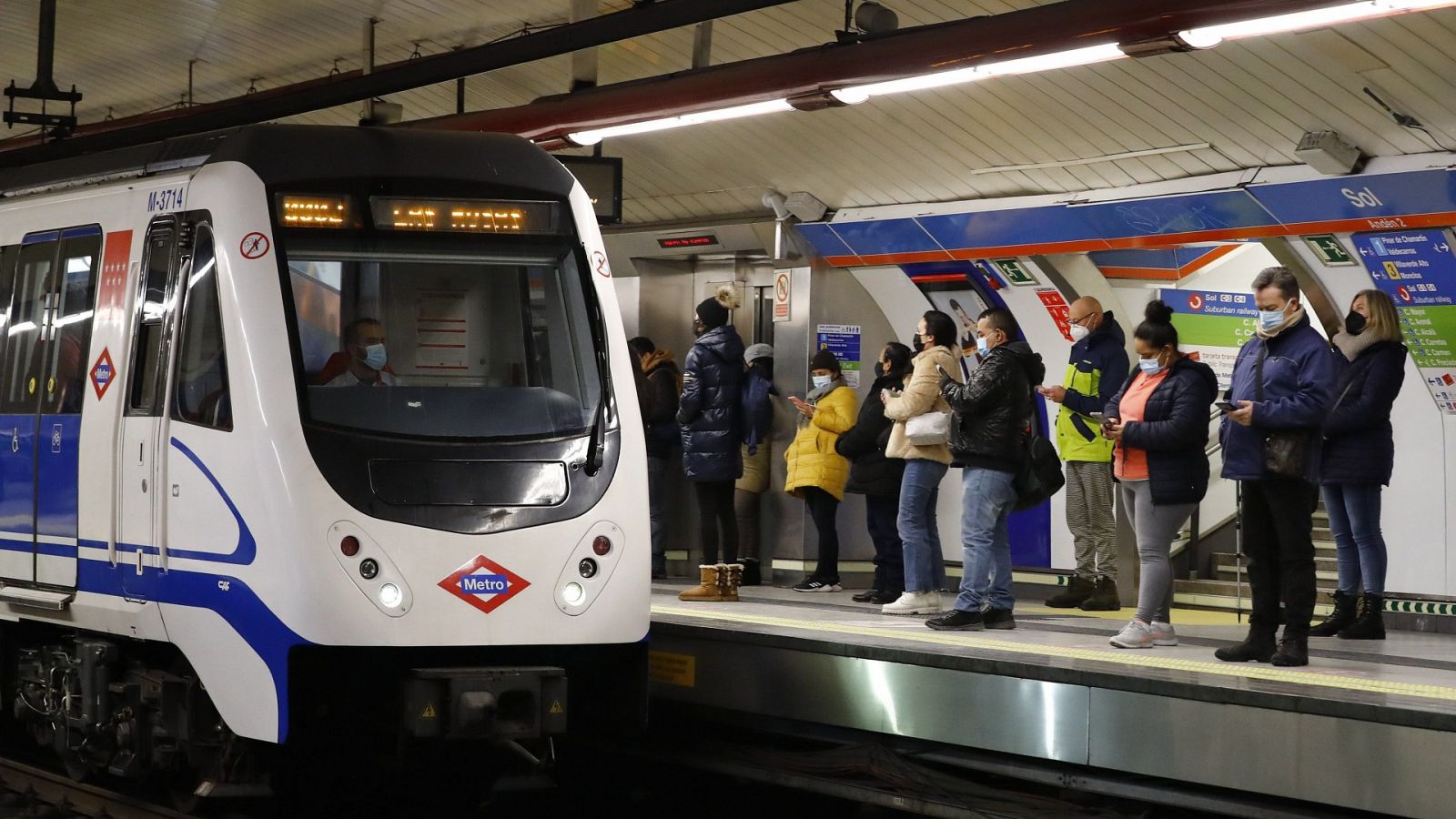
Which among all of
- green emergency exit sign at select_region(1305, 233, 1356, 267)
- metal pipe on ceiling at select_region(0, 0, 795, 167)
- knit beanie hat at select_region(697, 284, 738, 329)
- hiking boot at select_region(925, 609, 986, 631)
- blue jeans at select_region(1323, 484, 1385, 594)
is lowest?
hiking boot at select_region(925, 609, 986, 631)

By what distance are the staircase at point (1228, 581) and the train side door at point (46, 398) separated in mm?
7212

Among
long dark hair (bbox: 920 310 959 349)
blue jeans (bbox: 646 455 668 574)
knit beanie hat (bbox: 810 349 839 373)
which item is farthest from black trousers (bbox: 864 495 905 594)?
blue jeans (bbox: 646 455 668 574)

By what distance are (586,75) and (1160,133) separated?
12.0 feet

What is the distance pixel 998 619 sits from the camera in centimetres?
969

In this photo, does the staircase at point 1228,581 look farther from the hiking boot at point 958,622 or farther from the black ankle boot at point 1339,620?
the hiking boot at point 958,622

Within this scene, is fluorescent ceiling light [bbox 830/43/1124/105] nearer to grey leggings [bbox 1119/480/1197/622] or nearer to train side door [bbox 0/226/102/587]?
grey leggings [bbox 1119/480/1197/622]

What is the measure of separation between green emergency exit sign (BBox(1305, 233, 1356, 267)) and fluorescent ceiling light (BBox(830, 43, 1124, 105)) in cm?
237

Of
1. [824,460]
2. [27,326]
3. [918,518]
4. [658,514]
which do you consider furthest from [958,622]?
[27,326]

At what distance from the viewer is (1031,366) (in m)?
9.55

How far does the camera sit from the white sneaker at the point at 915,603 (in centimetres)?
1032

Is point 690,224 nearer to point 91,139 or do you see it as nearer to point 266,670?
point 91,139

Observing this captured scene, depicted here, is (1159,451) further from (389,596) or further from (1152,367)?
(389,596)

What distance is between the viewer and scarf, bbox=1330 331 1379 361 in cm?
932

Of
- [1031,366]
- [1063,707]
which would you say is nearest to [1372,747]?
[1063,707]
